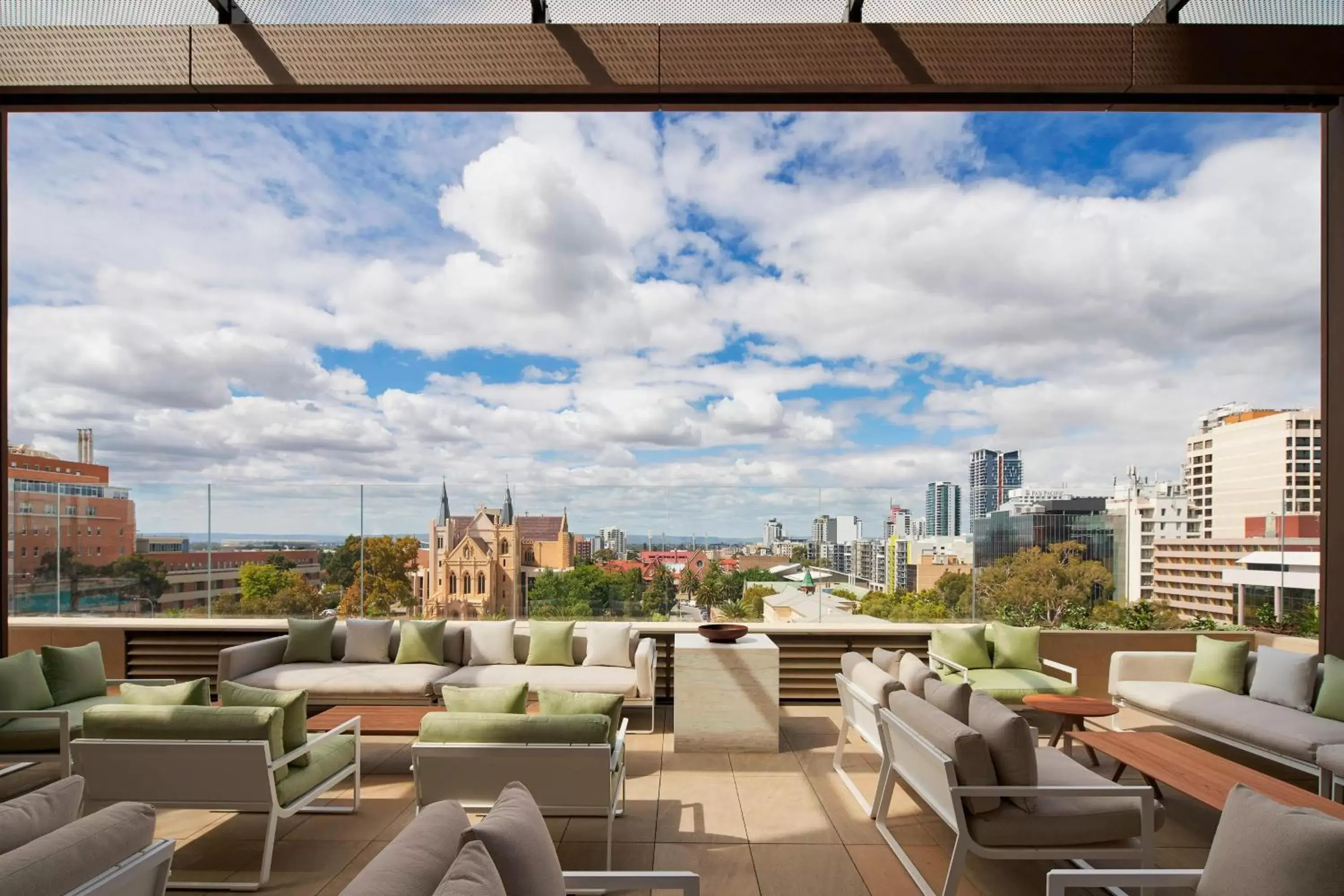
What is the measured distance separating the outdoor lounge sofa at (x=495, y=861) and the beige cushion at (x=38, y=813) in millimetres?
890

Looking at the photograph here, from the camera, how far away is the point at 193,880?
2994 millimetres

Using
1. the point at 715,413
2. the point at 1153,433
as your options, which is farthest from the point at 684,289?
the point at 1153,433

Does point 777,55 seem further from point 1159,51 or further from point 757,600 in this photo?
point 757,600

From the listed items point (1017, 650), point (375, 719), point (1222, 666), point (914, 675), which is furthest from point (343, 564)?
point (1222, 666)

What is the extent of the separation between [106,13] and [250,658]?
4.57 meters

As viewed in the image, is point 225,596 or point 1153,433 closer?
point 225,596

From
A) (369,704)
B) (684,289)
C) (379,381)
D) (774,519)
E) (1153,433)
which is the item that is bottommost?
(369,704)

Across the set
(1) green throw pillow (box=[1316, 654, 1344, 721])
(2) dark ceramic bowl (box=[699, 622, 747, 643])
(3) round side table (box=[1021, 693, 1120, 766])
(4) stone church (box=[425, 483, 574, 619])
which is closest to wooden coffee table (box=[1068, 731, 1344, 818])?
(3) round side table (box=[1021, 693, 1120, 766])

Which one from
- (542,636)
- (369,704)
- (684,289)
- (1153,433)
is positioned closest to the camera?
(369,704)

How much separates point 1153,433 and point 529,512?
32.0 ft

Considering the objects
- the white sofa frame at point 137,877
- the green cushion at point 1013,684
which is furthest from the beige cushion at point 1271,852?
the green cushion at point 1013,684

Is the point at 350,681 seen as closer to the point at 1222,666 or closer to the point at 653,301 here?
the point at 1222,666

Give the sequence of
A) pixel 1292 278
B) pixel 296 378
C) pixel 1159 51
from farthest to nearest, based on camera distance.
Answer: pixel 296 378
pixel 1292 278
pixel 1159 51

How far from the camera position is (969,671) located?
5.72 meters
